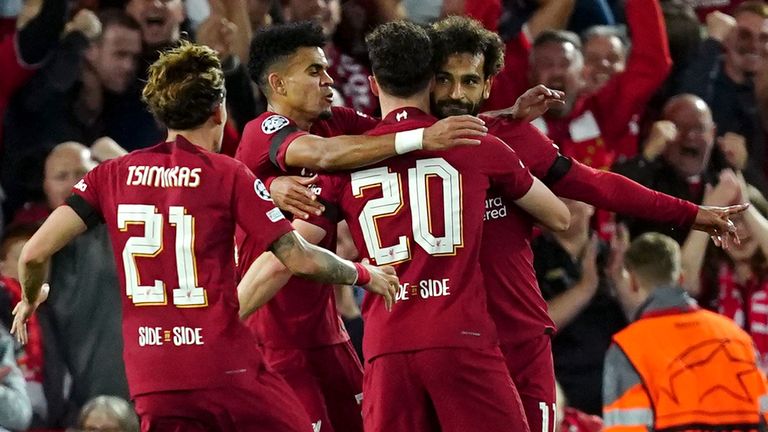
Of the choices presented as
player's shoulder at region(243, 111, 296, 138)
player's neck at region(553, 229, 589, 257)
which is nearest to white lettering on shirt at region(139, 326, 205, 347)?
player's shoulder at region(243, 111, 296, 138)

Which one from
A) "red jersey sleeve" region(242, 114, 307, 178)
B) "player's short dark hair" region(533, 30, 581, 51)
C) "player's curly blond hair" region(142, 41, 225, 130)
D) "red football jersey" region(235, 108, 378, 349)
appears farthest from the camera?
"player's short dark hair" region(533, 30, 581, 51)

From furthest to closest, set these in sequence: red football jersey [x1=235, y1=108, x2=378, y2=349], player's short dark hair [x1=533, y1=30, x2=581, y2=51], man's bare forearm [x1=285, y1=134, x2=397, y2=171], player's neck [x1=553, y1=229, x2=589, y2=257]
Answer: player's short dark hair [x1=533, y1=30, x2=581, y2=51] < player's neck [x1=553, y1=229, x2=589, y2=257] < red football jersey [x1=235, y1=108, x2=378, y2=349] < man's bare forearm [x1=285, y1=134, x2=397, y2=171]

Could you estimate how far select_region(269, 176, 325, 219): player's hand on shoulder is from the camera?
6.38m

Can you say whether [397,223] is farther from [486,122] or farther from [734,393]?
[734,393]

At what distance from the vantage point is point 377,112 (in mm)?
10172

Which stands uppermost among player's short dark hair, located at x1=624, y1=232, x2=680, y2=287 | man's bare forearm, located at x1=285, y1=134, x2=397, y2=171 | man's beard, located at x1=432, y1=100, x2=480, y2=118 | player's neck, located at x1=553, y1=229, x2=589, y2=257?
man's beard, located at x1=432, y1=100, x2=480, y2=118

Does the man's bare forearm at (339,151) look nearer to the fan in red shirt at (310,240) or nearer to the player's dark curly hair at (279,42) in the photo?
the fan in red shirt at (310,240)

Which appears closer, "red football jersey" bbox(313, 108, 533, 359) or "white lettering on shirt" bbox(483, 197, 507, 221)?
"red football jersey" bbox(313, 108, 533, 359)

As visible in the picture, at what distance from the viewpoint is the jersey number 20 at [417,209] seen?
6.23m

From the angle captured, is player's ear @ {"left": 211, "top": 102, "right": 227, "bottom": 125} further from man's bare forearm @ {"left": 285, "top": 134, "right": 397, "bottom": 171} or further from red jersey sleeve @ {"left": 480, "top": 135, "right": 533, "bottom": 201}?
red jersey sleeve @ {"left": 480, "top": 135, "right": 533, "bottom": 201}

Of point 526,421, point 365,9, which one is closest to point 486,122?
point 526,421

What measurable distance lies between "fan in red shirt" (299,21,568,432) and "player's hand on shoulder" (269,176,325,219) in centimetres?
14

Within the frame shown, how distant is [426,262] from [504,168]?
0.47m

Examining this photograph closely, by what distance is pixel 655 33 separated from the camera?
35.6ft
